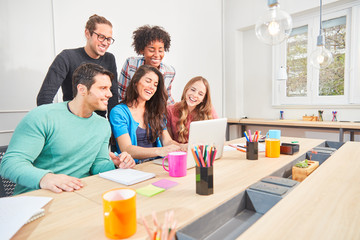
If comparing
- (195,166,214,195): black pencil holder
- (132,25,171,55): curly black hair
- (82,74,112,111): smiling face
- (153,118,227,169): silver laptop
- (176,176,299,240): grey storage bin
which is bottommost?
(176,176,299,240): grey storage bin

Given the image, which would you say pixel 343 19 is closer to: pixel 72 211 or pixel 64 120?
pixel 64 120

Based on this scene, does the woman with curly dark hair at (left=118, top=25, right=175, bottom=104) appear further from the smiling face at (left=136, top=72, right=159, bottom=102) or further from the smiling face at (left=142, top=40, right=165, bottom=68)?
the smiling face at (left=136, top=72, right=159, bottom=102)

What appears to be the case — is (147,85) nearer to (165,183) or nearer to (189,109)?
(189,109)

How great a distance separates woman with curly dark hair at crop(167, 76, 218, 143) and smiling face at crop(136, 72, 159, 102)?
0.39m

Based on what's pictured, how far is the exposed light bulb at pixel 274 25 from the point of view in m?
1.50

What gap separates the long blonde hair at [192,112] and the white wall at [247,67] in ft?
7.91

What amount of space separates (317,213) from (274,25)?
1.28 metres

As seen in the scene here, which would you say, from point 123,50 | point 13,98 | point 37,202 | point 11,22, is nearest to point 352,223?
point 37,202

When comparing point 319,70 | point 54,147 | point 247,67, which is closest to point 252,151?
point 54,147

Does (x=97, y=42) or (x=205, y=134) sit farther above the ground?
(x=97, y=42)

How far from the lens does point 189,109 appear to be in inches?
83.0

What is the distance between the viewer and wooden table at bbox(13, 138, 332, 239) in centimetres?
62

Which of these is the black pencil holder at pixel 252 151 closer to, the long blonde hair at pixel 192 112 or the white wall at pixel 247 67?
the long blonde hair at pixel 192 112

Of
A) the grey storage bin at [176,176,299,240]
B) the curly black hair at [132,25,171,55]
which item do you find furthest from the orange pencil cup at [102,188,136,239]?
→ the curly black hair at [132,25,171,55]
